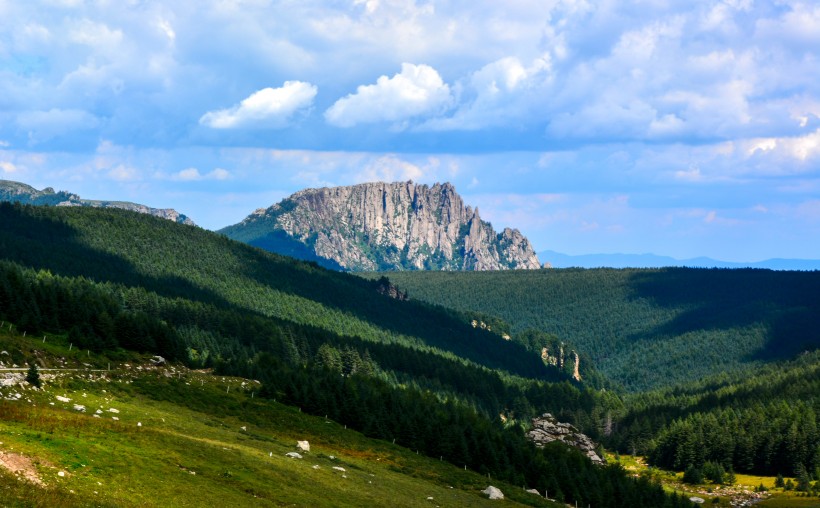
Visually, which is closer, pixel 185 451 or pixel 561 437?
pixel 185 451

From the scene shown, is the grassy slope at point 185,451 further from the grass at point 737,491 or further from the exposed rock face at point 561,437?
the exposed rock face at point 561,437

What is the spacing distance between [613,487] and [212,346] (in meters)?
105

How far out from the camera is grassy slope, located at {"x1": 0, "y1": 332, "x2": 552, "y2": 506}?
53188 millimetres

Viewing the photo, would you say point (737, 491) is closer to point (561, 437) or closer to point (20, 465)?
point (561, 437)

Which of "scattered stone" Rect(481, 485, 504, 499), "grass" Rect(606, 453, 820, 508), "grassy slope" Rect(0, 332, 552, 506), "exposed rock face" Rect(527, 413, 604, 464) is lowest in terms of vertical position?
"grass" Rect(606, 453, 820, 508)

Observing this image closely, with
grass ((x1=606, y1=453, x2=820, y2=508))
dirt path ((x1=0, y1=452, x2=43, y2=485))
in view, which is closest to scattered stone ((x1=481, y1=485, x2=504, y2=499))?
dirt path ((x1=0, y1=452, x2=43, y2=485))

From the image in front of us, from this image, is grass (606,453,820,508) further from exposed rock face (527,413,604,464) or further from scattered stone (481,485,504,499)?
scattered stone (481,485,504,499)

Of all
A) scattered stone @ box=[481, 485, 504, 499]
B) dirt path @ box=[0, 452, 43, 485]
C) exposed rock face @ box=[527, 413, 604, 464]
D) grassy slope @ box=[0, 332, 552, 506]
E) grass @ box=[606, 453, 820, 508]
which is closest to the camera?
dirt path @ box=[0, 452, 43, 485]

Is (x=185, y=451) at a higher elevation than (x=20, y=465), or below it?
below

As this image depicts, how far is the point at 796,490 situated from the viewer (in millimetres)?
172875

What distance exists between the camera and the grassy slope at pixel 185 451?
5319cm

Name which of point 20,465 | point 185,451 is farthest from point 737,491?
point 20,465

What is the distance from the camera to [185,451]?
220 ft

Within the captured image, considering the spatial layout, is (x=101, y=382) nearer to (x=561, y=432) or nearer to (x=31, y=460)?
(x=31, y=460)
